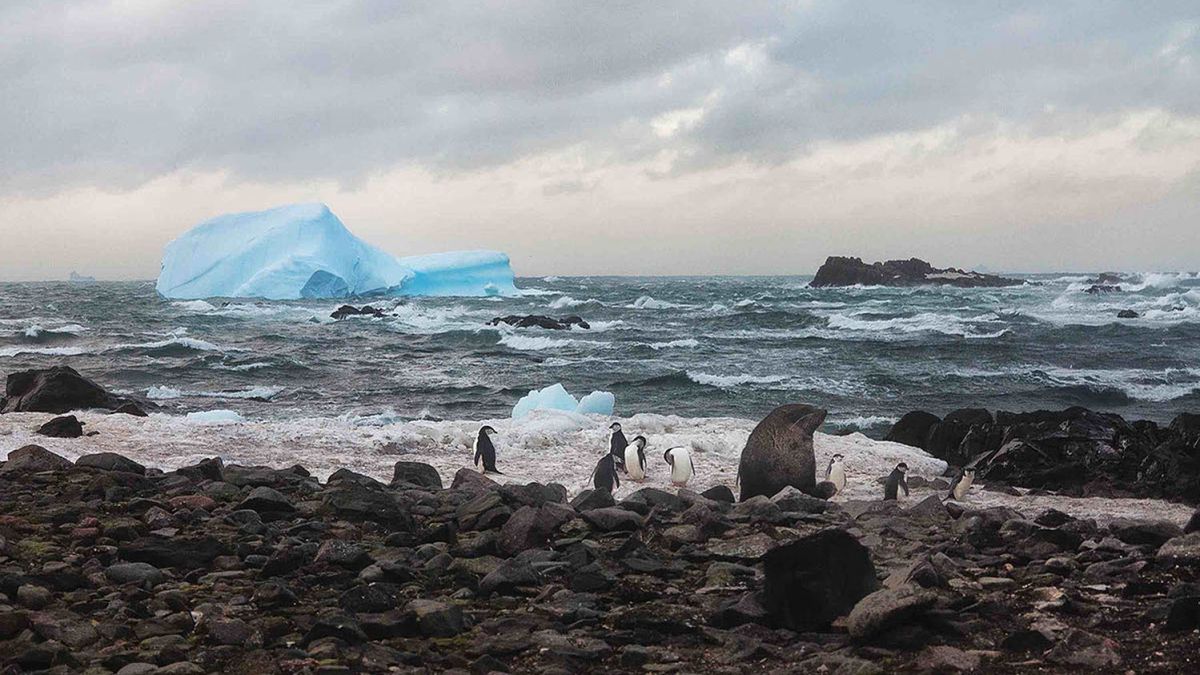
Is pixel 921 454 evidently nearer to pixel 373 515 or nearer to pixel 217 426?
pixel 373 515

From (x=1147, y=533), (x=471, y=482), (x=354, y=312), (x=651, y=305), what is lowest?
(x=471, y=482)

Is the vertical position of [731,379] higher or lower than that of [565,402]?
lower

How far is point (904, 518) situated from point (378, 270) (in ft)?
146

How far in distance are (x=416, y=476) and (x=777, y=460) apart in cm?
272

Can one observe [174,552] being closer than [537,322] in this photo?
Yes

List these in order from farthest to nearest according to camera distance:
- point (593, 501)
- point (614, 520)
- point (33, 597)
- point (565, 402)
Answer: point (565, 402), point (593, 501), point (614, 520), point (33, 597)

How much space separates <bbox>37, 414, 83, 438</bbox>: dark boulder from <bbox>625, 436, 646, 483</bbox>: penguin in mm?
5160

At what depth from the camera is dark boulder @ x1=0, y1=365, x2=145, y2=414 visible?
42.1ft

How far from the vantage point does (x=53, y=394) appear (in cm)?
1302

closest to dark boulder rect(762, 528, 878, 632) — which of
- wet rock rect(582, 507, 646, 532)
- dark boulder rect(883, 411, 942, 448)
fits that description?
wet rock rect(582, 507, 646, 532)

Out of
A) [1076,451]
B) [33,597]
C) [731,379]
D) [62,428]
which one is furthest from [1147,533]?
[731,379]

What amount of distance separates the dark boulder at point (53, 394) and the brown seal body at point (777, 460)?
872 centimetres

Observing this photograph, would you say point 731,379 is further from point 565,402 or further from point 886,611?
point 886,611

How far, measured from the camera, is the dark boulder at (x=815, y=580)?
13.5ft
